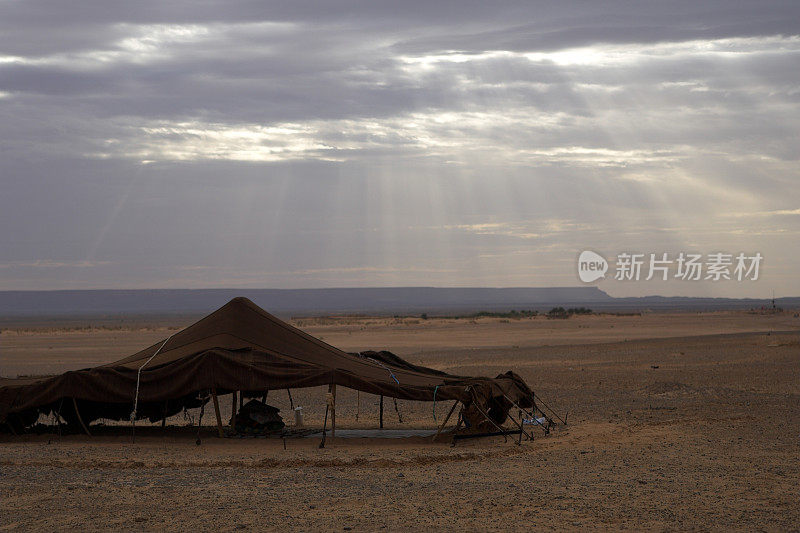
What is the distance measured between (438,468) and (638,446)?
3883mm

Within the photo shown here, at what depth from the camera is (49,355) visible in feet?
147

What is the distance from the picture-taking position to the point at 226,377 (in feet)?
50.6

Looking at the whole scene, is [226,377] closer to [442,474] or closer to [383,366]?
[383,366]

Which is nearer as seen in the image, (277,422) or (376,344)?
(277,422)

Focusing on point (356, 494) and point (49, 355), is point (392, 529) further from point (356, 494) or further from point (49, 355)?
point (49, 355)

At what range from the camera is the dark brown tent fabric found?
608 inches

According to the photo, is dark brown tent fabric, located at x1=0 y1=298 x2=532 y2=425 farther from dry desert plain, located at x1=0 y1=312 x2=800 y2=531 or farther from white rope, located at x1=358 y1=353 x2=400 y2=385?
dry desert plain, located at x1=0 y1=312 x2=800 y2=531

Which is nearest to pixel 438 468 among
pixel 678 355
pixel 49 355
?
pixel 678 355

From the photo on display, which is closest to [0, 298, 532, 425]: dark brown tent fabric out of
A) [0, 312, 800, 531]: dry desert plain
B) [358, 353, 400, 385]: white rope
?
[358, 353, 400, 385]: white rope

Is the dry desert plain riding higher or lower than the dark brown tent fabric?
lower

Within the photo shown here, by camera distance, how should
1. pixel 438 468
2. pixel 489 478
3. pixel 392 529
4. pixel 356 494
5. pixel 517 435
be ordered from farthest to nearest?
pixel 517 435 < pixel 438 468 < pixel 489 478 < pixel 356 494 < pixel 392 529

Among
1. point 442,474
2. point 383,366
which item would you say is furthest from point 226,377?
point 442,474

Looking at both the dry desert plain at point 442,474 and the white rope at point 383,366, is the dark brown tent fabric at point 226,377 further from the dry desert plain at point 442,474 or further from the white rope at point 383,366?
the dry desert plain at point 442,474

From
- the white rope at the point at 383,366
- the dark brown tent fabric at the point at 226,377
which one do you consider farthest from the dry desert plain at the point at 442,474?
the white rope at the point at 383,366
